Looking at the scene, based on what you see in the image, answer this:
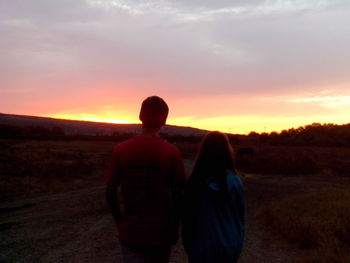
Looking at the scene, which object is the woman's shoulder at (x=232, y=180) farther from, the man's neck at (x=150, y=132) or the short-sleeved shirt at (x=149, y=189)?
the man's neck at (x=150, y=132)

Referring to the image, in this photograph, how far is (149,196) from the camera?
3727 millimetres

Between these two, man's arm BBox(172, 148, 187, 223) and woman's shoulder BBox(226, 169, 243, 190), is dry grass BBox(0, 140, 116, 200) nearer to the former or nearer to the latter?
man's arm BBox(172, 148, 187, 223)

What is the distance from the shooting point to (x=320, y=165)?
35.5 metres

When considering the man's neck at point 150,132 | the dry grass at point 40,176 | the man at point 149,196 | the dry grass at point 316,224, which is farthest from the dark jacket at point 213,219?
the dry grass at point 40,176

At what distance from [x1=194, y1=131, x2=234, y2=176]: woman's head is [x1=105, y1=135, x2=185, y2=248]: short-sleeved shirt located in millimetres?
169

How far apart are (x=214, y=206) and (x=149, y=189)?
1.61 ft

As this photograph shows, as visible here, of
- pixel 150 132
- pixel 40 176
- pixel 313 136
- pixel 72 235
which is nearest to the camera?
pixel 150 132

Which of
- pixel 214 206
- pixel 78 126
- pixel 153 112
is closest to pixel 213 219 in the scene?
pixel 214 206

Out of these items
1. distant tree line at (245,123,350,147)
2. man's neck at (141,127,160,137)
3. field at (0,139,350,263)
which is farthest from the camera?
distant tree line at (245,123,350,147)

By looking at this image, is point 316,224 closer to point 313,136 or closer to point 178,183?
point 178,183

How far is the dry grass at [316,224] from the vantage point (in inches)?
344

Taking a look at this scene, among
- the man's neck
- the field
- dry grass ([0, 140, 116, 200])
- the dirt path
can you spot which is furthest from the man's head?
dry grass ([0, 140, 116, 200])

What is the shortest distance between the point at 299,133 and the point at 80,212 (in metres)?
62.7

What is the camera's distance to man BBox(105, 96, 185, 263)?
371cm
